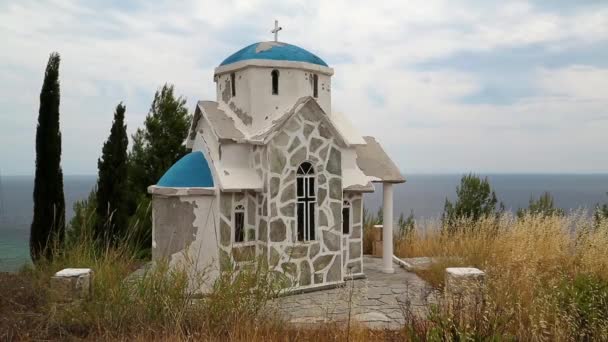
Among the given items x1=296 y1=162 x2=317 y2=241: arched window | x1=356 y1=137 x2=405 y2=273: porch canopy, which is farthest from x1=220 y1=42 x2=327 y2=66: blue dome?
x1=356 y1=137 x2=405 y2=273: porch canopy

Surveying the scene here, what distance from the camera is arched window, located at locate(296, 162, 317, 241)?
1025 cm

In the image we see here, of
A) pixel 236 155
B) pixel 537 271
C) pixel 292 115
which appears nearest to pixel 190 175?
pixel 236 155

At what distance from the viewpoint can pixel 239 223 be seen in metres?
10.1

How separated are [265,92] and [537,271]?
6444mm

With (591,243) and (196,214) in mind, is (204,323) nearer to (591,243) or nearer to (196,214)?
(196,214)

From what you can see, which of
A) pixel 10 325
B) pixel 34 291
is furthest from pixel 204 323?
pixel 34 291

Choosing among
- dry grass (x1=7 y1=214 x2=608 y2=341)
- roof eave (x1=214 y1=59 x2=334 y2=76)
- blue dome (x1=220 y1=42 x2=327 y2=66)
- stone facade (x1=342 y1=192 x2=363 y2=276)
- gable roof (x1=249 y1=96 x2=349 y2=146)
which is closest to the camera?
dry grass (x1=7 y1=214 x2=608 y2=341)

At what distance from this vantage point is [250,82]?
10.6 m

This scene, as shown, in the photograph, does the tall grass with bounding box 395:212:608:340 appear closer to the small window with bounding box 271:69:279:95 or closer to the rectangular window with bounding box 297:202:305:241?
the rectangular window with bounding box 297:202:305:241

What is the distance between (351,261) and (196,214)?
149 inches

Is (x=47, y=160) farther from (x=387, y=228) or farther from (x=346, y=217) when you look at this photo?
(x=387, y=228)

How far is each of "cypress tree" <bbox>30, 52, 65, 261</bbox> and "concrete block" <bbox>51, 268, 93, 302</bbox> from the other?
5023 mm

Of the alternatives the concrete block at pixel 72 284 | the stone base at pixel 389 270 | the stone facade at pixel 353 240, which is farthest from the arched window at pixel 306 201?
the concrete block at pixel 72 284

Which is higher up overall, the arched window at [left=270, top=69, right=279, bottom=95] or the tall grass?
the arched window at [left=270, top=69, right=279, bottom=95]
